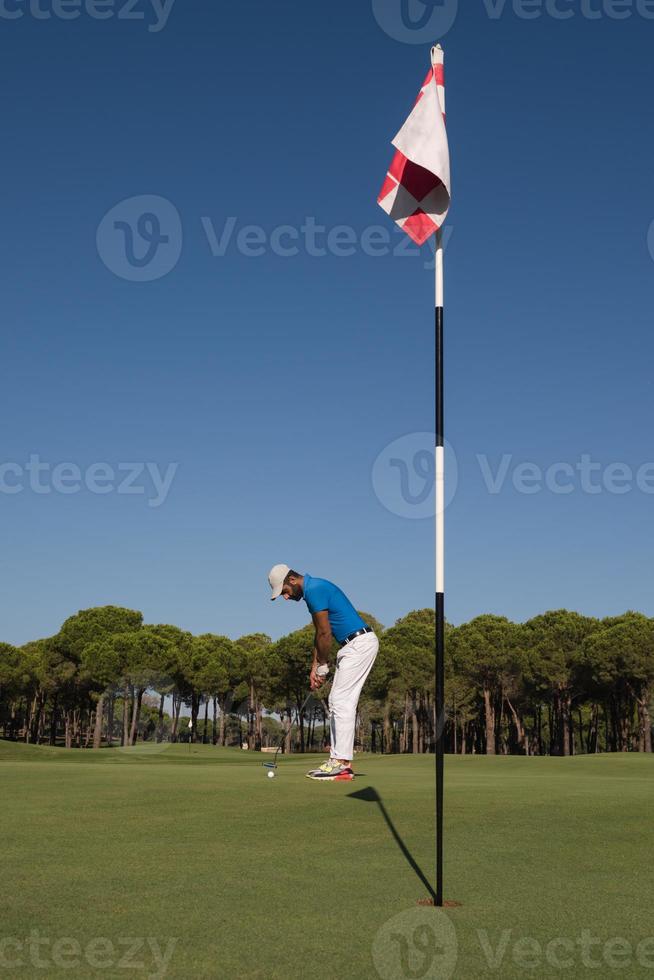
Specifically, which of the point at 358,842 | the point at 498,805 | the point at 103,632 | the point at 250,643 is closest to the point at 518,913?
the point at 358,842

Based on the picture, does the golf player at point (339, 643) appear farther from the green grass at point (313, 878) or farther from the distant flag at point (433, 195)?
the distant flag at point (433, 195)

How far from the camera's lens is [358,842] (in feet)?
22.9

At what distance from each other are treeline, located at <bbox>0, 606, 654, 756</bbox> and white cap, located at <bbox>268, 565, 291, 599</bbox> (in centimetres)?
5483

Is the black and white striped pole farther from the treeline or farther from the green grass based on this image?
the treeline

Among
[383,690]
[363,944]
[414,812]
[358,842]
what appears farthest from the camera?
[383,690]

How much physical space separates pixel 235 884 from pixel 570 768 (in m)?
18.2

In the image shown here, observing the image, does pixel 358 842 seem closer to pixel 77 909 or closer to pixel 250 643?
pixel 77 909

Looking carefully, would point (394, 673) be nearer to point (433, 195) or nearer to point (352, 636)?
point (352, 636)

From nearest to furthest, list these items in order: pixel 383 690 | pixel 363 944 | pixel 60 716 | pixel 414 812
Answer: pixel 363 944, pixel 414 812, pixel 383 690, pixel 60 716

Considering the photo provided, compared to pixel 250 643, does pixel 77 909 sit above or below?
below

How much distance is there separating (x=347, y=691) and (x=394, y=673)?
62285 millimetres

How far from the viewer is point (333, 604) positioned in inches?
451

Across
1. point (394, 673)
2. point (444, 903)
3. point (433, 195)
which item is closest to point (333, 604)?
point (433, 195)

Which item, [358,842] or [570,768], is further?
[570,768]
